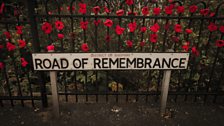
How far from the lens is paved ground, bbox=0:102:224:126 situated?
2.98 meters

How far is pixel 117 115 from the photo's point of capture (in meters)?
3.12

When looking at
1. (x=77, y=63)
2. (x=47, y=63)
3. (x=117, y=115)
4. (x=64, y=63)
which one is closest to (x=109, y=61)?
(x=77, y=63)

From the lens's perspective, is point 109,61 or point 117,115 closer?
point 109,61

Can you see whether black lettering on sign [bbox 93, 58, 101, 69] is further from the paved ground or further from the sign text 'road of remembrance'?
the paved ground

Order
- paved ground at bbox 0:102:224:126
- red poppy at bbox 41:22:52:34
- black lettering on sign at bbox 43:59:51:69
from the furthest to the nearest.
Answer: paved ground at bbox 0:102:224:126, red poppy at bbox 41:22:52:34, black lettering on sign at bbox 43:59:51:69

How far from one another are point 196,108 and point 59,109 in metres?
1.94

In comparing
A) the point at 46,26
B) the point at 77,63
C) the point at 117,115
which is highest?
the point at 46,26

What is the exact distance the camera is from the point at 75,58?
8.64 ft

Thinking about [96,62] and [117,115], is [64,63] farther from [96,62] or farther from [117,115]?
[117,115]

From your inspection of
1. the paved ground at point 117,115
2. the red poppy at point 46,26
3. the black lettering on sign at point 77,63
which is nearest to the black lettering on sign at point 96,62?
the black lettering on sign at point 77,63

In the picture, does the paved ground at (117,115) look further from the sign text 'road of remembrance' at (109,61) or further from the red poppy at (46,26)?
the red poppy at (46,26)

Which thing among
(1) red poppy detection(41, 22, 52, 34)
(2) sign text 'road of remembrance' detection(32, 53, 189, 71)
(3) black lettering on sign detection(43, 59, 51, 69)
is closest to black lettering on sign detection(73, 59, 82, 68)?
(2) sign text 'road of remembrance' detection(32, 53, 189, 71)

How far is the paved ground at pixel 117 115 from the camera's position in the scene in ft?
9.77

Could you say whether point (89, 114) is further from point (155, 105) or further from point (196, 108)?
point (196, 108)
